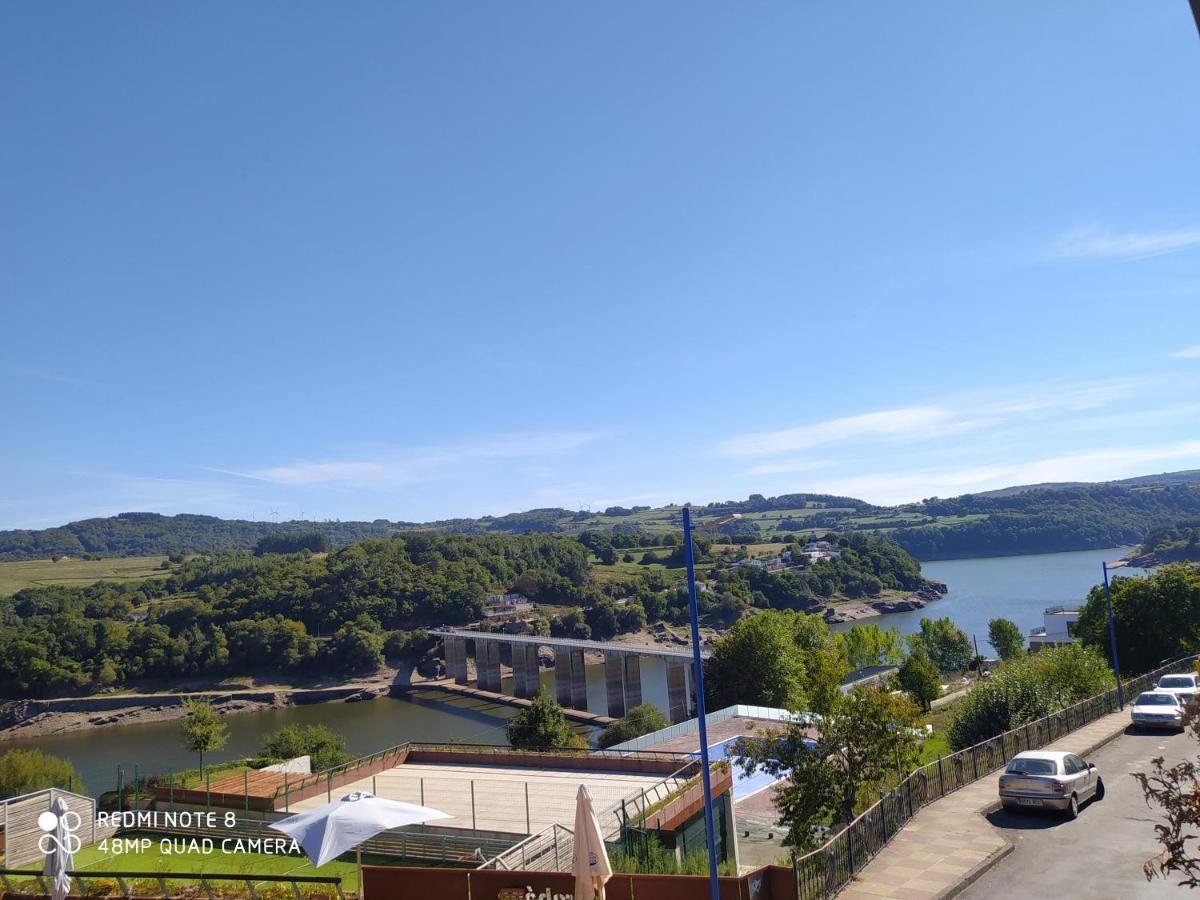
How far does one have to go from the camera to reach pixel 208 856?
15.9 meters

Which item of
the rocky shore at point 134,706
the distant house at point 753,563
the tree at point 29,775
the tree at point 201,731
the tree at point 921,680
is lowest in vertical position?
the rocky shore at point 134,706

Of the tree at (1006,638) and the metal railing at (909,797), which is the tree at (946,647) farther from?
the metal railing at (909,797)

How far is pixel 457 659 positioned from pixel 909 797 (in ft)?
268

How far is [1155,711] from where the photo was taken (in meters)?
21.9

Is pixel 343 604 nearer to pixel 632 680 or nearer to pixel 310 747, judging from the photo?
pixel 632 680

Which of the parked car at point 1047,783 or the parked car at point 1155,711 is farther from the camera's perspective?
the parked car at point 1155,711

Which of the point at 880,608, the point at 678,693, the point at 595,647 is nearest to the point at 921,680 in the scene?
the point at 678,693

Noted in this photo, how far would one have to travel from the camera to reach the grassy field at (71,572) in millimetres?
144837

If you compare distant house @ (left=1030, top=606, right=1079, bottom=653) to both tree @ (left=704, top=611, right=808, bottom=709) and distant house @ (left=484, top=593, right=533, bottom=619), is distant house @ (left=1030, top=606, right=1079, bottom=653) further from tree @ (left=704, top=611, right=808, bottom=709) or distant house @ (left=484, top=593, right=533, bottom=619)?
distant house @ (left=484, top=593, right=533, bottom=619)

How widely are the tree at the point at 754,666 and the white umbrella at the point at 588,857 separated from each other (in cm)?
4070

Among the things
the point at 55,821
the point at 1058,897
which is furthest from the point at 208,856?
the point at 1058,897

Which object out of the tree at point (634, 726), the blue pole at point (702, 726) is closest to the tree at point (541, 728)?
the tree at point (634, 726)

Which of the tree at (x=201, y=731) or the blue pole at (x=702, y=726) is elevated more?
the blue pole at (x=702, y=726)

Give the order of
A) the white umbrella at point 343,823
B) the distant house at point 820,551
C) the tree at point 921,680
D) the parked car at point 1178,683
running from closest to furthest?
1. the white umbrella at point 343,823
2. the parked car at point 1178,683
3. the tree at point 921,680
4. the distant house at point 820,551
